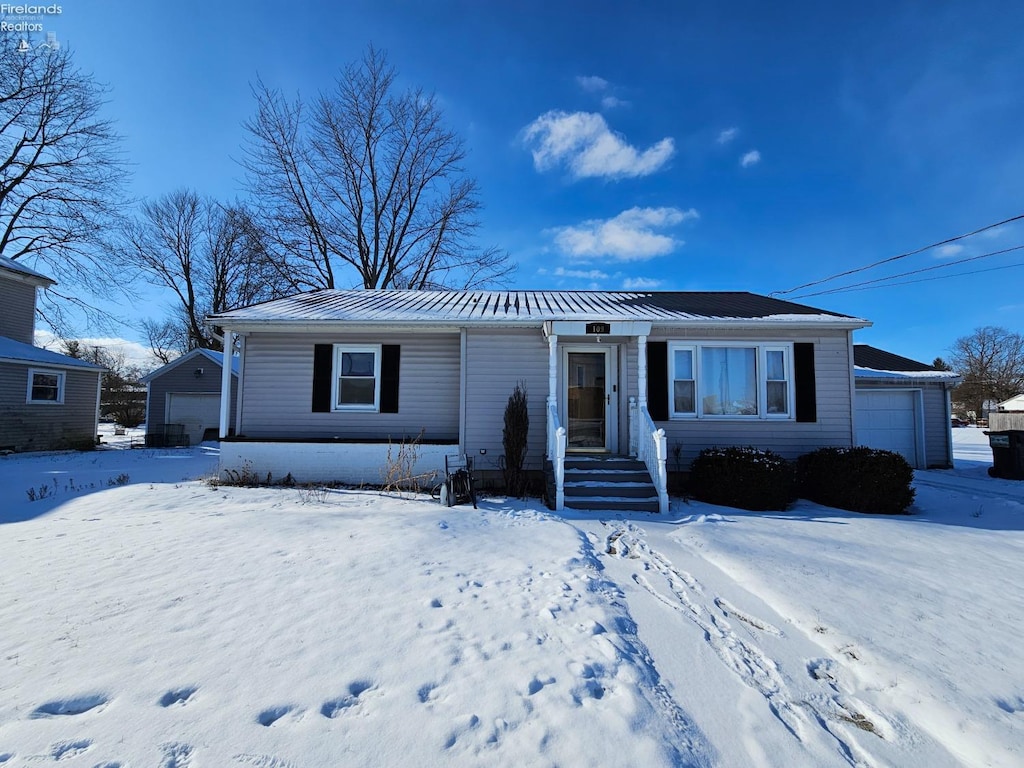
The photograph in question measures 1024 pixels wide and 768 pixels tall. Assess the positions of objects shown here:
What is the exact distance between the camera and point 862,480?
721cm

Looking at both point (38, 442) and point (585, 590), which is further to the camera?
point (38, 442)

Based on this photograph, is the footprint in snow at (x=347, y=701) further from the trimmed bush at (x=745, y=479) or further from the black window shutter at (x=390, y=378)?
the black window shutter at (x=390, y=378)

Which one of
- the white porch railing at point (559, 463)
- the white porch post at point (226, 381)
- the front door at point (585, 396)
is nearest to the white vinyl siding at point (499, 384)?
the front door at point (585, 396)

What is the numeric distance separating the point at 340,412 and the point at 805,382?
886 cm

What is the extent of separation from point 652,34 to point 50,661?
12.0 m

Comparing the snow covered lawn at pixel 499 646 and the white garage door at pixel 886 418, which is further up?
the white garage door at pixel 886 418

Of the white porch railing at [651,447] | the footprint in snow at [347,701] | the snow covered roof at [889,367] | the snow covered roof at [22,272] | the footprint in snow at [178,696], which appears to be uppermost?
the snow covered roof at [22,272]

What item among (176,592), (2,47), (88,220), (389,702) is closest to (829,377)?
(389,702)

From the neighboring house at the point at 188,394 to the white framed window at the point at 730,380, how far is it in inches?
685

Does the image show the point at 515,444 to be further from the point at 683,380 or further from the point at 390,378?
the point at 683,380

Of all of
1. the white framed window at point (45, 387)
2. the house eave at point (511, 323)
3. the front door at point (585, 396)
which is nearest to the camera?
the house eave at point (511, 323)

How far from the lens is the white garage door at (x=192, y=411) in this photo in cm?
1872

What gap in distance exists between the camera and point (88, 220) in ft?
67.0

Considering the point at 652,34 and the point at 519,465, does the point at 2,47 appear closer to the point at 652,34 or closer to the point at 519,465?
the point at 652,34
